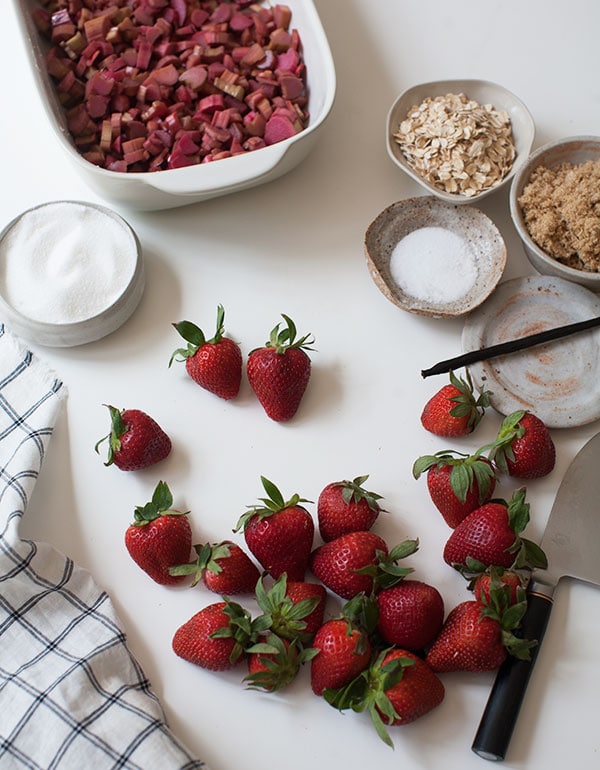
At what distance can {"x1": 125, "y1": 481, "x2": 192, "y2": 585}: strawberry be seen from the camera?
2.96ft

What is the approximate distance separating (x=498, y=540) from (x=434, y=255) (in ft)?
1.33

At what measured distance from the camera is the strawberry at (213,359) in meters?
1.00

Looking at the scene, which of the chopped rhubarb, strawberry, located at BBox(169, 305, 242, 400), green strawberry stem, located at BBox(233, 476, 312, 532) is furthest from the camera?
the chopped rhubarb

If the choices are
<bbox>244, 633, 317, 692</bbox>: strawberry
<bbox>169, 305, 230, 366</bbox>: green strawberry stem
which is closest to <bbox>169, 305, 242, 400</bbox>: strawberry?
<bbox>169, 305, 230, 366</bbox>: green strawberry stem

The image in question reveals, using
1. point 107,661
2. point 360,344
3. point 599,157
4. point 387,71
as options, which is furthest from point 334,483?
point 387,71

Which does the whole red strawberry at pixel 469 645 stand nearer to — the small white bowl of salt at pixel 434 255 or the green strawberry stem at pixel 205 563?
the green strawberry stem at pixel 205 563

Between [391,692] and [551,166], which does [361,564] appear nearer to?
[391,692]

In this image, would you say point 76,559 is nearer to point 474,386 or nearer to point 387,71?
point 474,386

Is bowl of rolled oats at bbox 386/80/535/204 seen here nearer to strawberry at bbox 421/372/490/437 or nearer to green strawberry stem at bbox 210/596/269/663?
strawberry at bbox 421/372/490/437

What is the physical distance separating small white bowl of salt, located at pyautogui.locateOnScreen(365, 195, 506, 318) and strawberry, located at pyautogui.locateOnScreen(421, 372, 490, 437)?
11 cm

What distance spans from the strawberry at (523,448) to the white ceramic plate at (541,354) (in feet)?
0.16

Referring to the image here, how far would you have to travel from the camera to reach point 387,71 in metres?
1.28

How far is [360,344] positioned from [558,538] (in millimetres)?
348

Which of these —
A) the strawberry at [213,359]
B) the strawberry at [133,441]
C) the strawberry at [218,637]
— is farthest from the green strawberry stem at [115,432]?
the strawberry at [218,637]
